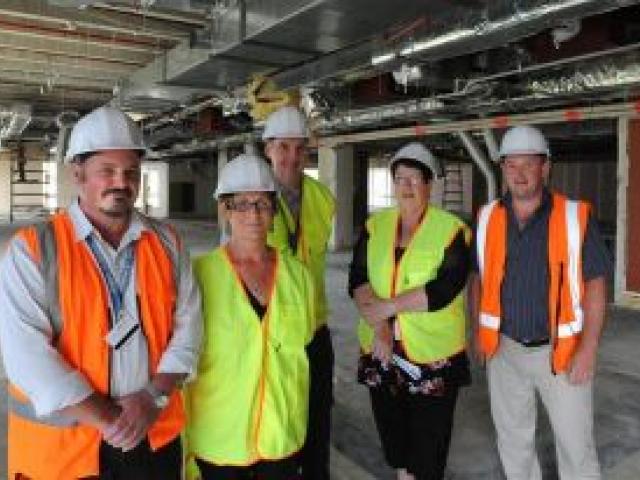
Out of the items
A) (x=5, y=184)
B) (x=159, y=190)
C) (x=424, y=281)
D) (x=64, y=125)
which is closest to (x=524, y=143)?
(x=424, y=281)

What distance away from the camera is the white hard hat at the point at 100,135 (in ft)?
4.31

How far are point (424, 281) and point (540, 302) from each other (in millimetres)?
355

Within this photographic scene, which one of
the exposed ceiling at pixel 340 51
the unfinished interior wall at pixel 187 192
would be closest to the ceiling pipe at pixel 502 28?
the exposed ceiling at pixel 340 51

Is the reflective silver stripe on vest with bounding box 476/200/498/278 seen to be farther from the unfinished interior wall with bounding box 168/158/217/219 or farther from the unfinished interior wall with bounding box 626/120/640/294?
the unfinished interior wall with bounding box 168/158/217/219

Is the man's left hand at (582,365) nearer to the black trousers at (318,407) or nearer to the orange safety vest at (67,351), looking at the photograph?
the black trousers at (318,407)

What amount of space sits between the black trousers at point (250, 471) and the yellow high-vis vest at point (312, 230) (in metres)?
0.49

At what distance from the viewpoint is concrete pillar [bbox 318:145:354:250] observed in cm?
861

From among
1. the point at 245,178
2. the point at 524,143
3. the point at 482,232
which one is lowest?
the point at 482,232

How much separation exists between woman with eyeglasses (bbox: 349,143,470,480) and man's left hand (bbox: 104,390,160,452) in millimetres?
798

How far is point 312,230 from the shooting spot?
1.97 meters

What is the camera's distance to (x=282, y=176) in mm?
1914

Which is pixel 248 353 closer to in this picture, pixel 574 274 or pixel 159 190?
pixel 574 274

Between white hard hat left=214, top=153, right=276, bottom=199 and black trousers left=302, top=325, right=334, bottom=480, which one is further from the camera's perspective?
black trousers left=302, top=325, right=334, bottom=480

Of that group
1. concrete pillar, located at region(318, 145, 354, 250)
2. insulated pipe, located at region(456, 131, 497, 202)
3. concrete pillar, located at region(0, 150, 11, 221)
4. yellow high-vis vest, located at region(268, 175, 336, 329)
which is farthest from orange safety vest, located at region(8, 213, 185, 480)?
concrete pillar, located at region(0, 150, 11, 221)
